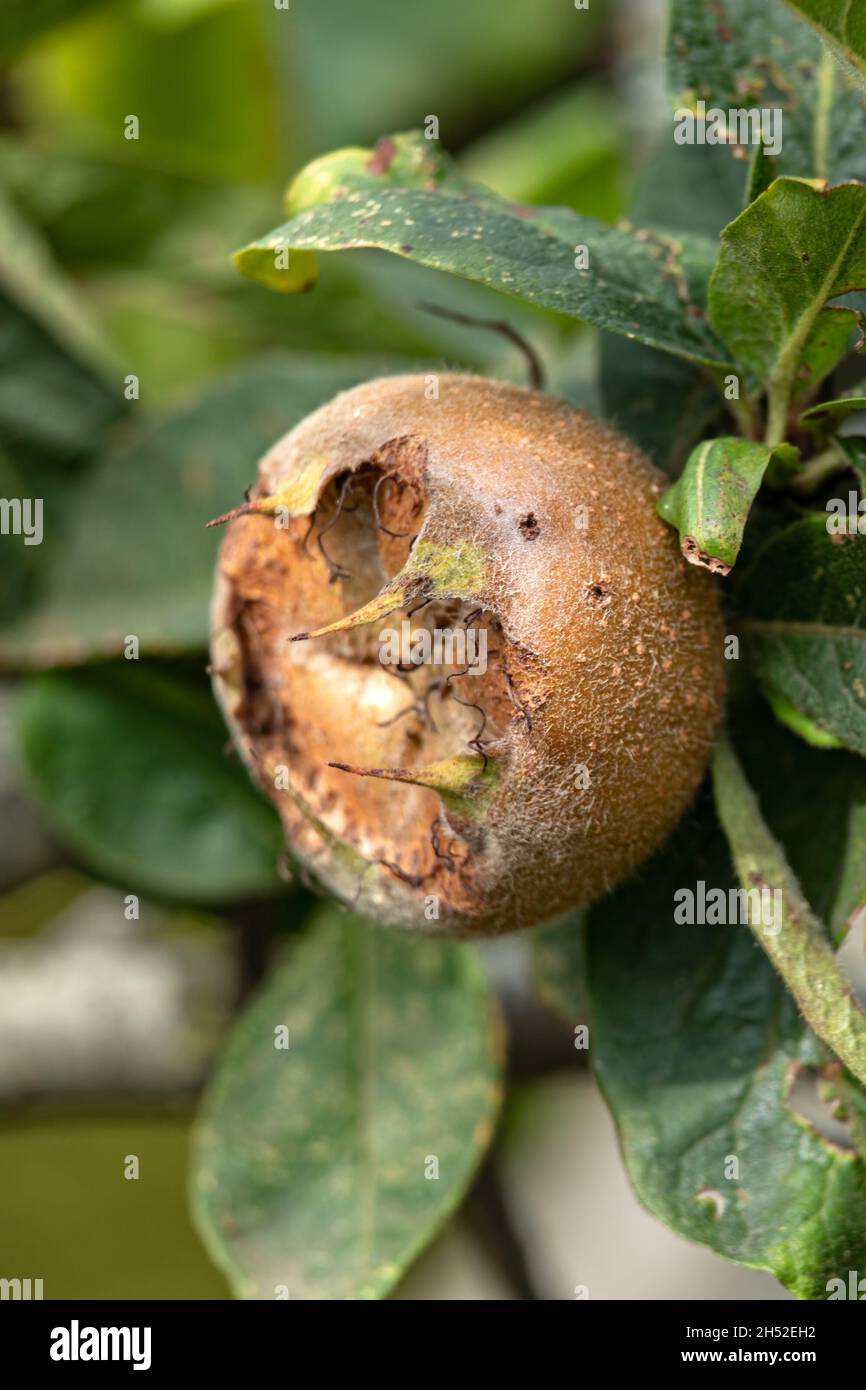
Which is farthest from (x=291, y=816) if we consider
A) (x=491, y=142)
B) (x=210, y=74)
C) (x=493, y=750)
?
(x=491, y=142)

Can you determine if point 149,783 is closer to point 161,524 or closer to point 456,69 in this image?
point 161,524

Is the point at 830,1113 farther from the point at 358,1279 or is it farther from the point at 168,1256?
the point at 168,1256

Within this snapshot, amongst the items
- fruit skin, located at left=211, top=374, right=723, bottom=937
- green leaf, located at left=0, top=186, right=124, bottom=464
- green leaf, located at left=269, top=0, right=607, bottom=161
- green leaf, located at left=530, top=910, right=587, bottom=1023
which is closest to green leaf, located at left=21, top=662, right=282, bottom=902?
green leaf, located at left=0, top=186, right=124, bottom=464

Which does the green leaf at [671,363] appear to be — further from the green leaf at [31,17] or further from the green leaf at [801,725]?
the green leaf at [31,17]

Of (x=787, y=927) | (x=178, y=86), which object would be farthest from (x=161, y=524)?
(x=178, y=86)

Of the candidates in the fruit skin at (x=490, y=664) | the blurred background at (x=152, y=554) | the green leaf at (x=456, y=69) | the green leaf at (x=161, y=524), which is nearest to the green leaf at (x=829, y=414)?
the fruit skin at (x=490, y=664)

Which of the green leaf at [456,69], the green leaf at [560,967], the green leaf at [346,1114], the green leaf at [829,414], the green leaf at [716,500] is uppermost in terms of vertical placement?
the green leaf at [456,69]
